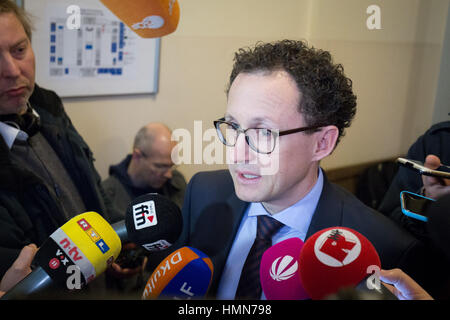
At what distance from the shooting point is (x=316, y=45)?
1.75 meters

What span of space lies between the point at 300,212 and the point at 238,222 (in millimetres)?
174

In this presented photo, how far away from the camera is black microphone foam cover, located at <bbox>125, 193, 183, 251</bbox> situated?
84cm

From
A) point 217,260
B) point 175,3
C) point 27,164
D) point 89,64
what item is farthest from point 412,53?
point 89,64

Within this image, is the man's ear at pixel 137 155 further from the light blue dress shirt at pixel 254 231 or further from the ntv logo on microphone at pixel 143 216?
the ntv logo on microphone at pixel 143 216

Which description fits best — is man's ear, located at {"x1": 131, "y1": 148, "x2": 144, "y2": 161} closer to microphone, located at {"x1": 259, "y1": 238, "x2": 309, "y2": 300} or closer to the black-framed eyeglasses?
the black-framed eyeglasses

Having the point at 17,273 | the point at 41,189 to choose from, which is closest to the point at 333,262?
the point at 17,273

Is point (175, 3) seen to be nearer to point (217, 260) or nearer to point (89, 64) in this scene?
point (217, 260)

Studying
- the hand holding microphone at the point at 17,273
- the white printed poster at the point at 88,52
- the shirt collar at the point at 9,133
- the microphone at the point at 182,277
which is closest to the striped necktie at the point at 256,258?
the microphone at the point at 182,277

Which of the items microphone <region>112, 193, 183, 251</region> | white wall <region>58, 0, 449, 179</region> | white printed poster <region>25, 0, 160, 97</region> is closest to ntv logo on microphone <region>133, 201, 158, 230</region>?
microphone <region>112, 193, 183, 251</region>

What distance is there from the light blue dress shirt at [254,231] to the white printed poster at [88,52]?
4.30 ft

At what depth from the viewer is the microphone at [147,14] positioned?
3.31 ft

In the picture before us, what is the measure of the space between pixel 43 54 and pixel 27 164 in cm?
88

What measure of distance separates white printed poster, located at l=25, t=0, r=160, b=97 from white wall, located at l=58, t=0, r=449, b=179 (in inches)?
2.7

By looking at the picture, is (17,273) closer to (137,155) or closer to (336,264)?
(336,264)
